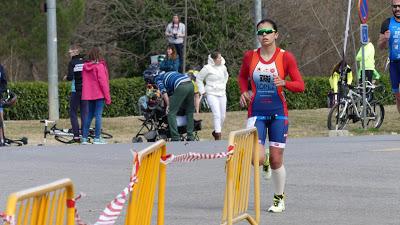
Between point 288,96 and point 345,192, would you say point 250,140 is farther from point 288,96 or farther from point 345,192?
point 288,96

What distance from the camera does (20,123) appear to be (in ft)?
92.4

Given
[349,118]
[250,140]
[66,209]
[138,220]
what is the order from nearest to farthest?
[66,209] → [138,220] → [250,140] → [349,118]

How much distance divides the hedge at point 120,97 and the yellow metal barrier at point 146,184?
23620mm

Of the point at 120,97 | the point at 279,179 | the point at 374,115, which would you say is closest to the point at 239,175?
the point at 279,179

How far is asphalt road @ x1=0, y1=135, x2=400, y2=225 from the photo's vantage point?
10.6 m

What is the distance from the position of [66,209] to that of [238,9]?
37.1m

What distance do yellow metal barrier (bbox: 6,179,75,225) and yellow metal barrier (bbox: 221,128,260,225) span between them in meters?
3.28

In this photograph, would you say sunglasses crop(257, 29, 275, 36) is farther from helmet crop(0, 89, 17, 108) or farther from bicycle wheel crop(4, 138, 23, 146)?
helmet crop(0, 89, 17, 108)

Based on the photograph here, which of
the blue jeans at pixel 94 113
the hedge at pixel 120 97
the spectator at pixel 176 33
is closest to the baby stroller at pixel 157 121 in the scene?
the blue jeans at pixel 94 113

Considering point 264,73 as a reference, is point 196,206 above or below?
below

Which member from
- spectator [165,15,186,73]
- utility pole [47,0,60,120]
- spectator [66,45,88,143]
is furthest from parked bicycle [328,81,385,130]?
spectator [165,15,186,73]

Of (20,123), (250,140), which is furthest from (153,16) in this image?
(250,140)

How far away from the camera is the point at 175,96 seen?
67.7ft

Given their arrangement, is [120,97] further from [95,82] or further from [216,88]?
[95,82]
